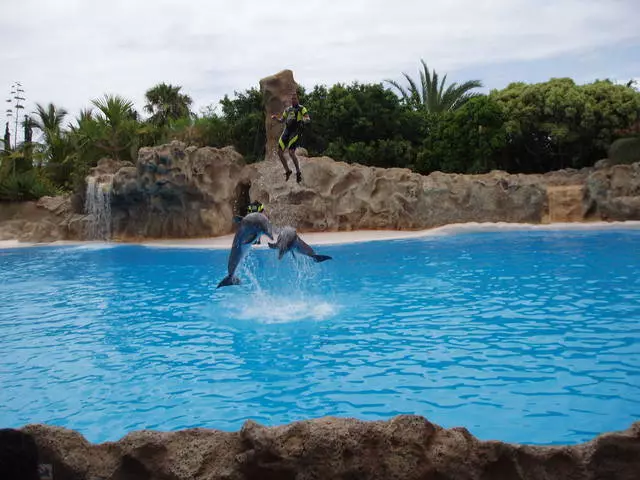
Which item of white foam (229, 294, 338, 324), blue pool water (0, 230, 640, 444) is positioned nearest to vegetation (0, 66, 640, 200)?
blue pool water (0, 230, 640, 444)

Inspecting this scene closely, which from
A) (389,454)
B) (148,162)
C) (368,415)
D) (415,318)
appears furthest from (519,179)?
(389,454)

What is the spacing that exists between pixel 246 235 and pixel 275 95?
532 inches

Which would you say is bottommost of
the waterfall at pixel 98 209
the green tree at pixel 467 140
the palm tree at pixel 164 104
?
the waterfall at pixel 98 209

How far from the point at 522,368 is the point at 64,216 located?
1645 centimetres

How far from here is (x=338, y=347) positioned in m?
5.83

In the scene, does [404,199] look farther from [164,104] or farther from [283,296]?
[164,104]

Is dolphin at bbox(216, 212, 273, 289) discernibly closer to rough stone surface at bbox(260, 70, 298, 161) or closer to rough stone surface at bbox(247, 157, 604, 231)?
rough stone surface at bbox(247, 157, 604, 231)

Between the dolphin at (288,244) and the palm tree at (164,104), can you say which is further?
the palm tree at (164,104)

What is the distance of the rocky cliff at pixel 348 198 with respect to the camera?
16.2m

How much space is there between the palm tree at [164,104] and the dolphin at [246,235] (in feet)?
71.6

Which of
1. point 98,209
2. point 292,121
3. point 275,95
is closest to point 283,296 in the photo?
point 292,121

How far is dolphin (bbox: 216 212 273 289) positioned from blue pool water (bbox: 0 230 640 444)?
1.65ft

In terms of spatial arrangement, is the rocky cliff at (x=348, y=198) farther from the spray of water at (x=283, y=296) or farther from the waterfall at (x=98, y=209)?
the spray of water at (x=283, y=296)

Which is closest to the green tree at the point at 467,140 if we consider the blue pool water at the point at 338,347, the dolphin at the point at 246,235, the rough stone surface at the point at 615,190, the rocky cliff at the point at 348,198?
the rocky cliff at the point at 348,198
